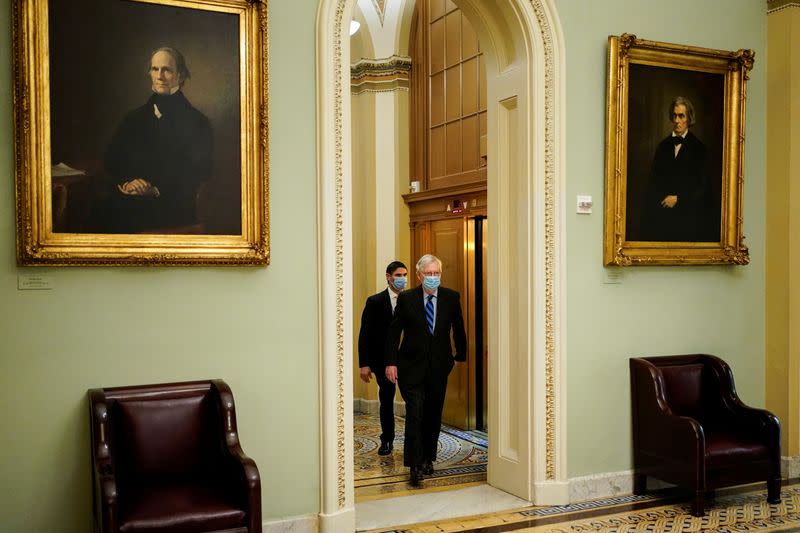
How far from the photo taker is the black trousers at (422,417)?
20.1 ft

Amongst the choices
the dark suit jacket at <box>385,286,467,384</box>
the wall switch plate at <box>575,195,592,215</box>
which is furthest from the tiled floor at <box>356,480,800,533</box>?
the wall switch plate at <box>575,195,592,215</box>

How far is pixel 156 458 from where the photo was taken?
14.1 feet

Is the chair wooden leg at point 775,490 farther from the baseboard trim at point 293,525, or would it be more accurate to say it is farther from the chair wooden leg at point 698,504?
the baseboard trim at point 293,525

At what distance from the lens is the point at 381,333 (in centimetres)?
718

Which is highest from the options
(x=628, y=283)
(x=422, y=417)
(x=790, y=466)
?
(x=628, y=283)

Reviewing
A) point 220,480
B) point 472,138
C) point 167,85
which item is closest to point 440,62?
point 472,138

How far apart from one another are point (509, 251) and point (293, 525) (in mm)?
2541

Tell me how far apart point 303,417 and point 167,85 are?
220cm

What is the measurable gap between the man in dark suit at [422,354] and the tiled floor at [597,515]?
1.80 feet

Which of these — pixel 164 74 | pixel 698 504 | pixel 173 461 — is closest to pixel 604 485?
pixel 698 504

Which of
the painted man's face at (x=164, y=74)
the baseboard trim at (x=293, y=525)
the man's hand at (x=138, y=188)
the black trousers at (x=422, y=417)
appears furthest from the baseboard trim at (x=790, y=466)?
the painted man's face at (x=164, y=74)

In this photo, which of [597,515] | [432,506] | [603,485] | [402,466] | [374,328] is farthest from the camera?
[374,328]

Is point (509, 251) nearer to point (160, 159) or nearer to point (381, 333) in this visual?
point (381, 333)

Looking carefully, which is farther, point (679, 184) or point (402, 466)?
point (402, 466)
